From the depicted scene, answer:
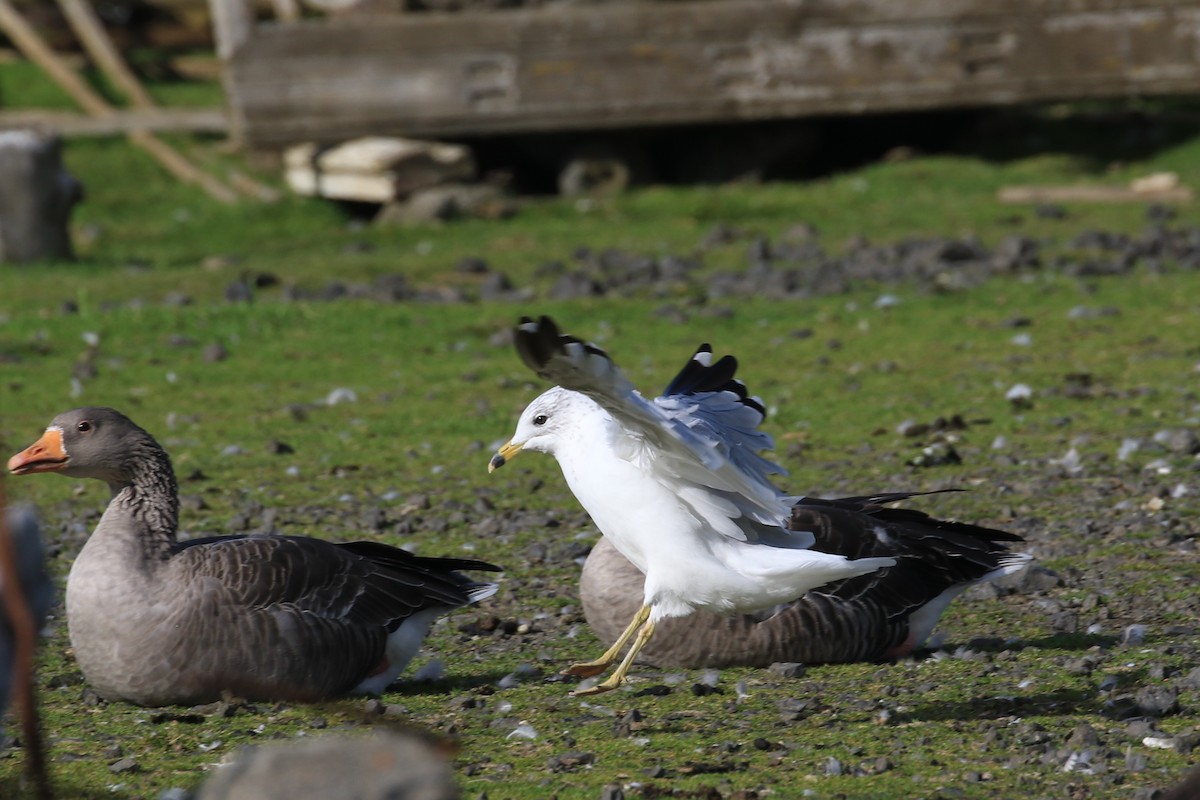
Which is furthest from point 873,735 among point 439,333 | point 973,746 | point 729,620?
point 439,333

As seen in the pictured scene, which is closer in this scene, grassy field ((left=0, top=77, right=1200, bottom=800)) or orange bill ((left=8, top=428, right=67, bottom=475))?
grassy field ((left=0, top=77, right=1200, bottom=800))

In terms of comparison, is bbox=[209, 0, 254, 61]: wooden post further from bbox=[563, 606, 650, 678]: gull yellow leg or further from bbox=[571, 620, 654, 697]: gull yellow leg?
bbox=[571, 620, 654, 697]: gull yellow leg

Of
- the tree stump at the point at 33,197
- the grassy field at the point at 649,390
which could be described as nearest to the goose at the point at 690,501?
the grassy field at the point at 649,390

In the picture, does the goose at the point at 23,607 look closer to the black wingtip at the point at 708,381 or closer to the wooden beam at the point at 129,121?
the black wingtip at the point at 708,381

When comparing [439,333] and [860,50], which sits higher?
[860,50]

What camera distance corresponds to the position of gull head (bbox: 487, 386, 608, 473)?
6.36 m

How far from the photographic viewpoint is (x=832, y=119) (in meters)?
20.5

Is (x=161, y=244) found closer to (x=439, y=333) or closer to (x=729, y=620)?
(x=439, y=333)

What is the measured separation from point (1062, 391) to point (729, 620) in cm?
538

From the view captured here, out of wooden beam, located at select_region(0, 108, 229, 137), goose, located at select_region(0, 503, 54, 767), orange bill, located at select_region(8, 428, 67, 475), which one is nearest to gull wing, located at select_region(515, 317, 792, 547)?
goose, located at select_region(0, 503, 54, 767)

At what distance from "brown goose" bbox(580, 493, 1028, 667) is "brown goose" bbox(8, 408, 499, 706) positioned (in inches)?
23.7

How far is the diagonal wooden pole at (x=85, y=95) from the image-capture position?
20336 mm

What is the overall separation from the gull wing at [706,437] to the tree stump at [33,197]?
462 inches

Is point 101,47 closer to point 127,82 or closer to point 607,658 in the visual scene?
point 127,82
